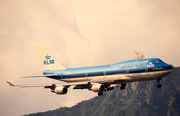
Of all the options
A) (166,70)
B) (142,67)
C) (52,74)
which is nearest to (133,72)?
(142,67)

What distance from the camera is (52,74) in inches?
3730

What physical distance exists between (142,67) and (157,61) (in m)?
4.57

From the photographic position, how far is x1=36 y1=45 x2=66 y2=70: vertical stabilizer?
9687cm

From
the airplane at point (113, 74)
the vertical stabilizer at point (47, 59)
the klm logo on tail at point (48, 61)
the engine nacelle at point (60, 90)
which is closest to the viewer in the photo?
the airplane at point (113, 74)

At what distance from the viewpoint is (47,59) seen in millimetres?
98250

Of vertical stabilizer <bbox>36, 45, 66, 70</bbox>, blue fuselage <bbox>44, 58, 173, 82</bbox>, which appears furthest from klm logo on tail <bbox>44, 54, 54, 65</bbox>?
blue fuselage <bbox>44, 58, 173, 82</bbox>

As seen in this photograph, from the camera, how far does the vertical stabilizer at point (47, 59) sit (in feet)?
318

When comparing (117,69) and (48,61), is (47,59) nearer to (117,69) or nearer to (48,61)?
(48,61)

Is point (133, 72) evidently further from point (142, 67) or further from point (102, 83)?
point (102, 83)

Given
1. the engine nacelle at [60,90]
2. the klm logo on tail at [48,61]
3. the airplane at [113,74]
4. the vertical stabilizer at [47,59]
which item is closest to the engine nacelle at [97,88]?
the airplane at [113,74]

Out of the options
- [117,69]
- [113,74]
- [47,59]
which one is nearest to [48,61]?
[47,59]

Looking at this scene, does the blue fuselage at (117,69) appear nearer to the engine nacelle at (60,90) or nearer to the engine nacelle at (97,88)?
the engine nacelle at (97,88)

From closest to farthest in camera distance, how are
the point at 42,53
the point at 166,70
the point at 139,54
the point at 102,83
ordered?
the point at 166,70 → the point at 102,83 → the point at 139,54 → the point at 42,53

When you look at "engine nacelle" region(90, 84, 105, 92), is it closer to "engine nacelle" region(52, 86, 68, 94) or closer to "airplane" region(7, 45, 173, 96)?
"airplane" region(7, 45, 173, 96)
